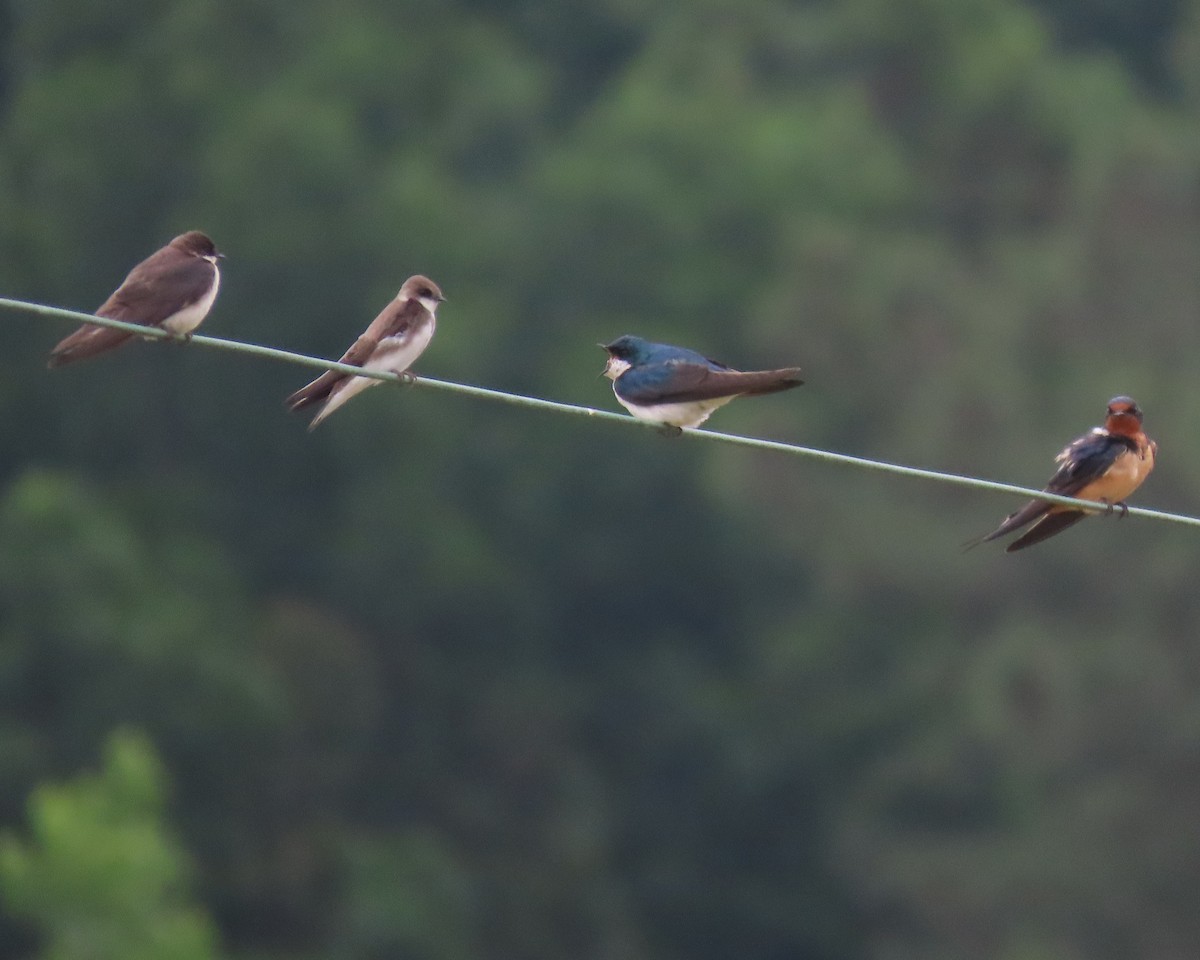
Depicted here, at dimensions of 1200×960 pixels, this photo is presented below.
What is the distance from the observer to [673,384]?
10.3 m

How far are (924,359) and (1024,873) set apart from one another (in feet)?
31.9

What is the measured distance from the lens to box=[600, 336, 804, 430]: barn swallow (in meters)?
10.1

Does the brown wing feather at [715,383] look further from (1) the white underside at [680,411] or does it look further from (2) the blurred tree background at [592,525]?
(2) the blurred tree background at [592,525]

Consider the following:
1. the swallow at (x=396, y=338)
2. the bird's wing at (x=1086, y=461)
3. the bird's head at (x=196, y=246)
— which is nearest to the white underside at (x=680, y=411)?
the swallow at (x=396, y=338)

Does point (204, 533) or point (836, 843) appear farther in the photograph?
point (204, 533)

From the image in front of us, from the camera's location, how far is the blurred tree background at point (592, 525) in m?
36.7

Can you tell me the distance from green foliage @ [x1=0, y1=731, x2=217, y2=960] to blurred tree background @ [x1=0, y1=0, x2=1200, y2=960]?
68 millimetres

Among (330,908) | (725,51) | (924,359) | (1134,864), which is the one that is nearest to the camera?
(1134,864)

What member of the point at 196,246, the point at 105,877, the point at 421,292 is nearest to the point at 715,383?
the point at 421,292

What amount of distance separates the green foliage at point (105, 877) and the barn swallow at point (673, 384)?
2279cm

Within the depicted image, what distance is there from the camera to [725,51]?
2276 inches

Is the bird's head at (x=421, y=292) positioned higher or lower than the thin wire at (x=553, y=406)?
higher

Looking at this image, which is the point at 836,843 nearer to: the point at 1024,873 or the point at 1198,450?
the point at 1024,873

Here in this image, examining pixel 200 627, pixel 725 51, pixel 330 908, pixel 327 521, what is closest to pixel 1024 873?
pixel 330 908
